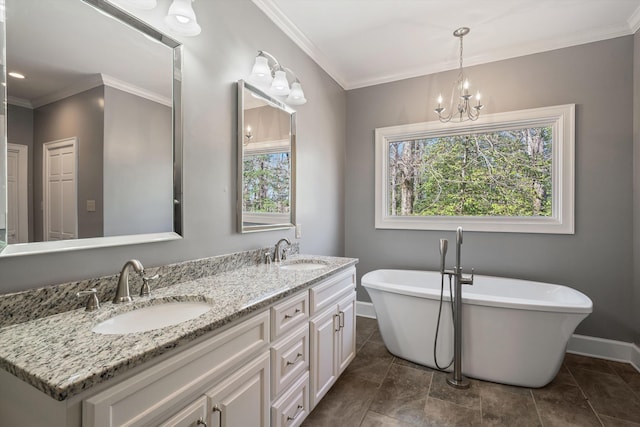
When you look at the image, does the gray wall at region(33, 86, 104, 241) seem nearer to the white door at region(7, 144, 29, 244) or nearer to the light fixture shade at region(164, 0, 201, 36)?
the white door at region(7, 144, 29, 244)

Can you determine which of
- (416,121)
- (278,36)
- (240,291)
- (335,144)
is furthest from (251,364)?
(416,121)

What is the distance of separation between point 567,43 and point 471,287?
2.30 meters

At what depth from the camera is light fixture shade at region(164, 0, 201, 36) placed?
1354mm

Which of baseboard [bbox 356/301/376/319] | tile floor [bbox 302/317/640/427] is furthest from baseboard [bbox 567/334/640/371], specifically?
baseboard [bbox 356/301/376/319]

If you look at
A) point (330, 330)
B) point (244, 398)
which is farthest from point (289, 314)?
point (330, 330)

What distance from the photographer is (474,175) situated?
9.83 ft

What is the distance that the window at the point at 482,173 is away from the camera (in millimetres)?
2623

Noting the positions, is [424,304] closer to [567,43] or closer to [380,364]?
[380,364]

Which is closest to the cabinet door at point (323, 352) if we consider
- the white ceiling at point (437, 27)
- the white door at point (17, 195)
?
the white door at point (17, 195)

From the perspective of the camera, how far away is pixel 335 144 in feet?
10.6

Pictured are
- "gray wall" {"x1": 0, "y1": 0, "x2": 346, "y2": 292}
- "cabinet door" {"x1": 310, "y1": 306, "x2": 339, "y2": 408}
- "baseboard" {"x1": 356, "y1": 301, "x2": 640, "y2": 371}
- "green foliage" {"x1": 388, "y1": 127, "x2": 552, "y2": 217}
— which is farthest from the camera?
"green foliage" {"x1": 388, "y1": 127, "x2": 552, "y2": 217}

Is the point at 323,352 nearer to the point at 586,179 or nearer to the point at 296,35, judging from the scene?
the point at 296,35

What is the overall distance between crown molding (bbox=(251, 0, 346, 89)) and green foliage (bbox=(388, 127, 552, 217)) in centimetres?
107

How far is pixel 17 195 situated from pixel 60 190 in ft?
0.39
